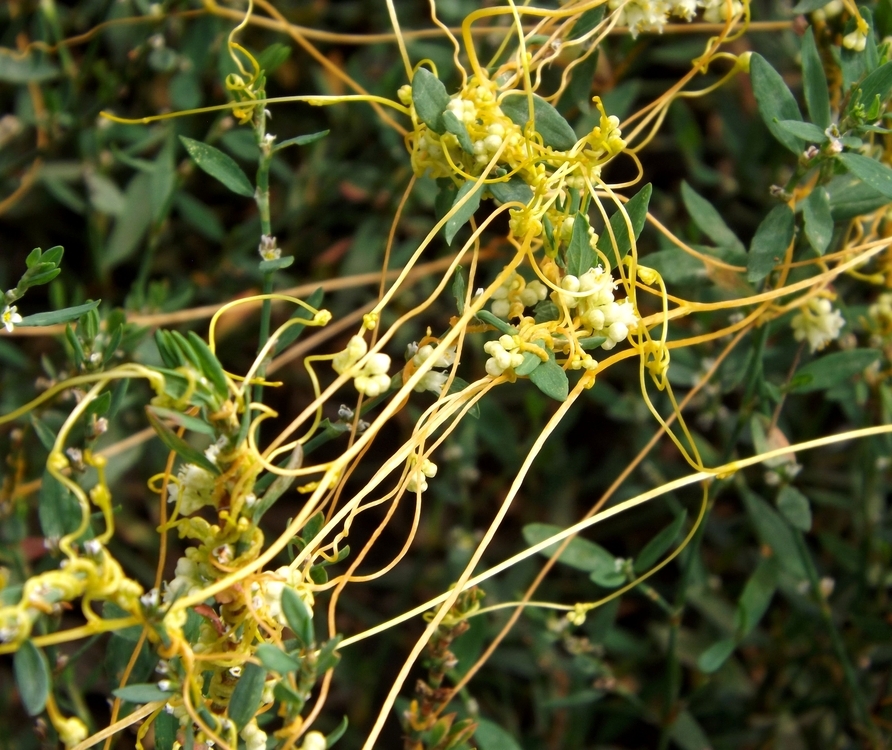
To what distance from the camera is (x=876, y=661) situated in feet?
3.56

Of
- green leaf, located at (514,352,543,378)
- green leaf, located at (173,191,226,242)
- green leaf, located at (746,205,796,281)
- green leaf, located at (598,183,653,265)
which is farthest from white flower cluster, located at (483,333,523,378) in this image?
green leaf, located at (173,191,226,242)

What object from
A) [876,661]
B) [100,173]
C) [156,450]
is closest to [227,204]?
[100,173]

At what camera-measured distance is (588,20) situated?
2.68 feet

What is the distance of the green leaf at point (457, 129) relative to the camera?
686 mm

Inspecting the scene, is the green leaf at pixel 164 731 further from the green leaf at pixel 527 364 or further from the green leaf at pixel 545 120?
the green leaf at pixel 545 120

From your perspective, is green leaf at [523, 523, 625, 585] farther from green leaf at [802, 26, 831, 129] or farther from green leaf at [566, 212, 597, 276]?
green leaf at [802, 26, 831, 129]

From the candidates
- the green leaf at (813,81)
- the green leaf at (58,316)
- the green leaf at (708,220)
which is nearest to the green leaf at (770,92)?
the green leaf at (813,81)

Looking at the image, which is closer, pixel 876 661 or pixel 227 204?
pixel 876 661

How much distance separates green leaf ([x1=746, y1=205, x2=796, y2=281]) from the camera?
77 cm

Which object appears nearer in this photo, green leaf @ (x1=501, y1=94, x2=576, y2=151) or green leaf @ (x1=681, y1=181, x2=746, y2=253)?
green leaf @ (x1=501, y1=94, x2=576, y2=151)

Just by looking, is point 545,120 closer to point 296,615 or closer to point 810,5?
point 810,5

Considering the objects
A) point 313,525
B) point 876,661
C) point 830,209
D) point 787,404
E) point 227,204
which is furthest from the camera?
point 227,204

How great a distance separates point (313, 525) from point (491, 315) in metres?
0.20

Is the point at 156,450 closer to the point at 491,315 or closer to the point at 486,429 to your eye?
the point at 486,429
